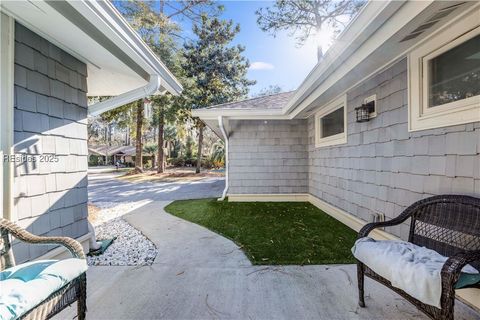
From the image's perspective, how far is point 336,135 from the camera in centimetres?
498

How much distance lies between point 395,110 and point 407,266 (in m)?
2.25

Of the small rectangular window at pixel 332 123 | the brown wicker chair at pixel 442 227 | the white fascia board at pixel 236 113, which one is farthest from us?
the white fascia board at pixel 236 113

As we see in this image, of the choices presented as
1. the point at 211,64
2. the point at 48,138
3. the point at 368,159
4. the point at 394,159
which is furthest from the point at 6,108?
the point at 211,64

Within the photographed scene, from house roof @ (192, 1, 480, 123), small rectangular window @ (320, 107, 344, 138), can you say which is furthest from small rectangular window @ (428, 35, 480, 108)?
small rectangular window @ (320, 107, 344, 138)

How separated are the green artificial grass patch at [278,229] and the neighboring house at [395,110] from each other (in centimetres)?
52

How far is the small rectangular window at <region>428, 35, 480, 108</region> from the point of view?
7.01 ft

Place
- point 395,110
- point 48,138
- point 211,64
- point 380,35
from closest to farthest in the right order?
point 380,35
point 48,138
point 395,110
point 211,64

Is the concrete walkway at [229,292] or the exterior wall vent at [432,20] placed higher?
the exterior wall vent at [432,20]

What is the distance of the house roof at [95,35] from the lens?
6.47 ft

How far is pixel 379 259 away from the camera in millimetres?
1794

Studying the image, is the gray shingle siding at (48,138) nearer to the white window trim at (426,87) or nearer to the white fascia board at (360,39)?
the white fascia board at (360,39)

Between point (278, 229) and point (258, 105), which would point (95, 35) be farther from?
point (258, 105)

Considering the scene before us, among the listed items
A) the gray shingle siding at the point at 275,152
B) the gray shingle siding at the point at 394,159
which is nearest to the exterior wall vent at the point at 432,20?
the gray shingle siding at the point at 394,159

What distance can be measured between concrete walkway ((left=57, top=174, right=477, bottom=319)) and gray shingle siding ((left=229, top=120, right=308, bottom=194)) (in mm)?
3660
